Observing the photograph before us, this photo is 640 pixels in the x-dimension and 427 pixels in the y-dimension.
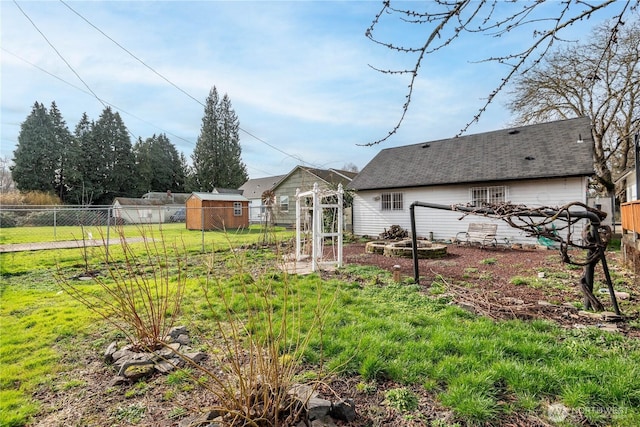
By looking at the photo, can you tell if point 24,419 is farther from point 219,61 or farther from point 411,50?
point 219,61

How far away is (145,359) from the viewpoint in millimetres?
2705

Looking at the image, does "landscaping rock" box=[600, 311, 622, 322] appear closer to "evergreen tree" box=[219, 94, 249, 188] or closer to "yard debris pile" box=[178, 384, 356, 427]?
"yard debris pile" box=[178, 384, 356, 427]

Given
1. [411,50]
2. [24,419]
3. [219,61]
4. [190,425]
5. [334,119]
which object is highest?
[219,61]

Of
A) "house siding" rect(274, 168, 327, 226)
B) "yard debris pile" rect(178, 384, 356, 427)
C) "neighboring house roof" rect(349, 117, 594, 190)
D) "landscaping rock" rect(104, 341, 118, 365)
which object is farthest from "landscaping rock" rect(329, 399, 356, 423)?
"house siding" rect(274, 168, 327, 226)

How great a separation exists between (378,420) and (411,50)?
2350mm

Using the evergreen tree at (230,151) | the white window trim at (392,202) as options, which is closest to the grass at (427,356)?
the white window trim at (392,202)

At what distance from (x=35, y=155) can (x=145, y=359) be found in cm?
3208

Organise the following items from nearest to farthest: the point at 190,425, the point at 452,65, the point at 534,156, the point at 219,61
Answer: the point at 190,425 < the point at 452,65 < the point at 219,61 < the point at 534,156

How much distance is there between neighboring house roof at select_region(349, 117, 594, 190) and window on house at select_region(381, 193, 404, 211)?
513 millimetres

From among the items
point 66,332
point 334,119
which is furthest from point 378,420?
point 334,119

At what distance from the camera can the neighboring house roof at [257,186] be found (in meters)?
34.9

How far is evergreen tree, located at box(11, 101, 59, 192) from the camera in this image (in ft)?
81.7

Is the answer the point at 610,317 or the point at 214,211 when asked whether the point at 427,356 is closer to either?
the point at 610,317

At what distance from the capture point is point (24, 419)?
2035mm
